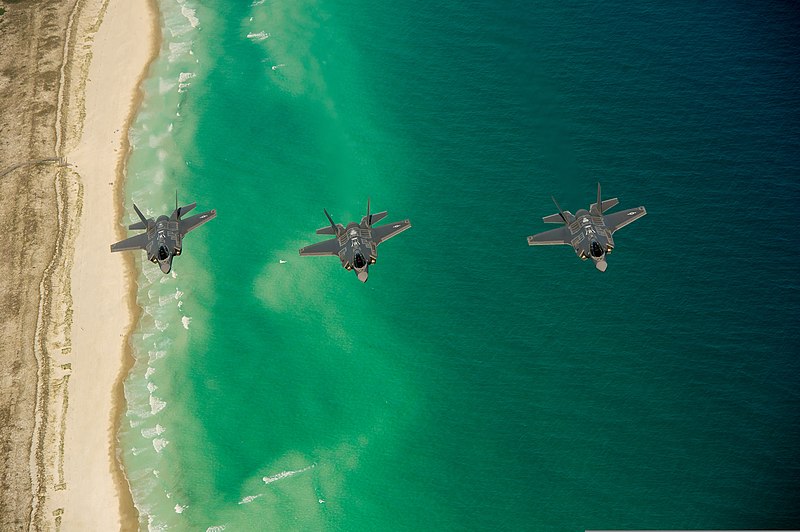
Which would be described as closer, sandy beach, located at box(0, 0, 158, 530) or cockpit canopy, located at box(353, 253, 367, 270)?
sandy beach, located at box(0, 0, 158, 530)

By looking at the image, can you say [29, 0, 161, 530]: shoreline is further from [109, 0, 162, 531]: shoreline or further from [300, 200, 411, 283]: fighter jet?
[300, 200, 411, 283]: fighter jet

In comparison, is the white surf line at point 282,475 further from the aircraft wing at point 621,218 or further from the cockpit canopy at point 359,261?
the aircraft wing at point 621,218

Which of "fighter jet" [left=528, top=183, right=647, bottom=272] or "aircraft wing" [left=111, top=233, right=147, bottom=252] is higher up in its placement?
"fighter jet" [left=528, top=183, right=647, bottom=272]

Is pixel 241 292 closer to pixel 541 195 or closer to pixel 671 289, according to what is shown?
pixel 541 195

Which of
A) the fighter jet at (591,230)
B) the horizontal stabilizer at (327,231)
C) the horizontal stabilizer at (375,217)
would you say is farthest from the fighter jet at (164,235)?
the fighter jet at (591,230)

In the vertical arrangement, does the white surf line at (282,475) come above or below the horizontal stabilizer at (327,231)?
below

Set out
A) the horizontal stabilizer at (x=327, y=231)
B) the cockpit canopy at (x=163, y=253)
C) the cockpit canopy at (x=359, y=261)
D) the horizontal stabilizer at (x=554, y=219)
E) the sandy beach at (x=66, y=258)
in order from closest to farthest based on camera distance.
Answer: the sandy beach at (x=66, y=258), the cockpit canopy at (x=359, y=261), the cockpit canopy at (x=163, y=253), the horizontal stabilizer at (x=554, y=219), the horizontal stabilizer at (x=327, y=231)

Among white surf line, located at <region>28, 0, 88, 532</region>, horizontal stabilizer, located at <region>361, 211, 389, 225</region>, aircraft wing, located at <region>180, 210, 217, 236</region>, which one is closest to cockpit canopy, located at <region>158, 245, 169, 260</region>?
aircraft wing, located at <region>180, 210, 217, 236</region>

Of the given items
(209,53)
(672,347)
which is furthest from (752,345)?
(209,53)
